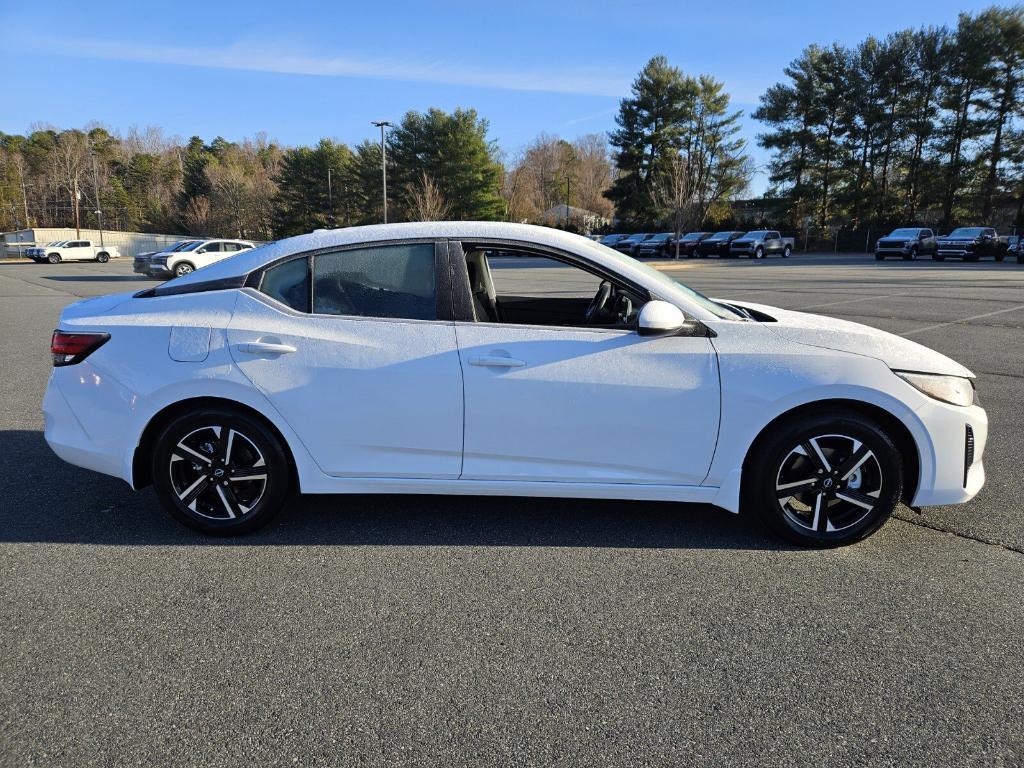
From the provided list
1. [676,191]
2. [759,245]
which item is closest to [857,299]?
[759,245]

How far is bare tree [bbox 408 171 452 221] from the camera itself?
57.2 meters

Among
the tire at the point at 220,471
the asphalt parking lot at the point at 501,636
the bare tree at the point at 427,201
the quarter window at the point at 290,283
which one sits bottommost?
the asphalt parking lot at the point at 501,636

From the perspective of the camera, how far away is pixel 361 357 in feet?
11.0

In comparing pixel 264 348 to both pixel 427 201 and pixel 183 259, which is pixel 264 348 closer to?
pixel 183 259

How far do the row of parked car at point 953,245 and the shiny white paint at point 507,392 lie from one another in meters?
38.7

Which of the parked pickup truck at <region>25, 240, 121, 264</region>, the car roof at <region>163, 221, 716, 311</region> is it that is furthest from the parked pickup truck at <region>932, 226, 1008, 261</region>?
the parked pickup truck at <region>25, 240, 121, 264</region>

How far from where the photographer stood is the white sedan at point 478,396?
3.31m

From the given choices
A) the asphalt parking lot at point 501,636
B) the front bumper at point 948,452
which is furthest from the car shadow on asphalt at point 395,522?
the front bumper at point 948,452

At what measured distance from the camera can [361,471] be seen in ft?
11.5

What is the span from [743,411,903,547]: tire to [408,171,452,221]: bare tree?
53.9 metres

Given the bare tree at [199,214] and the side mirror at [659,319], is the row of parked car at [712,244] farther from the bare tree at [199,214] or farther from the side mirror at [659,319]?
the bare tree at [199,214]

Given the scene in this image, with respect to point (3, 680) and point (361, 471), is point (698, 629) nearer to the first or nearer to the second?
point (361, 471)

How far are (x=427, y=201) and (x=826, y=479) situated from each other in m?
56.6

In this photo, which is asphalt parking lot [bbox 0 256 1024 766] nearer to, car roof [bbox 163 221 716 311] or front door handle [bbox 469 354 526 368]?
front door handle [bbox 469 354 526 368]
